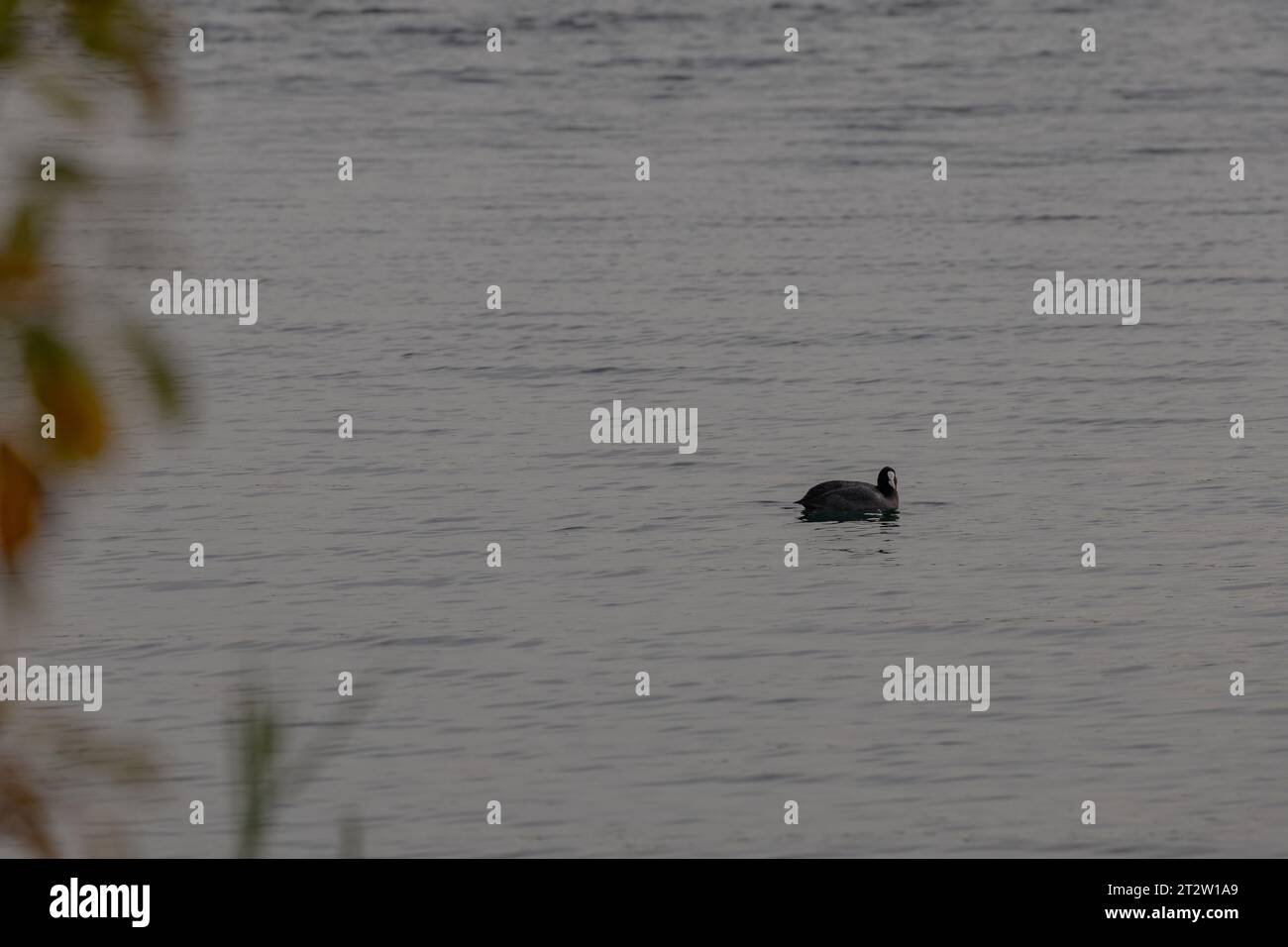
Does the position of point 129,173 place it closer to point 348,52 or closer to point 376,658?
point 376,658

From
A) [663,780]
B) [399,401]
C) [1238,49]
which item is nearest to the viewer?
[663,780]

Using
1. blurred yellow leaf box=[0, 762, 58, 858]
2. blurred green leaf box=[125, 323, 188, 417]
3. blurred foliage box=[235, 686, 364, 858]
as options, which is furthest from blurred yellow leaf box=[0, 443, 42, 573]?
blurred foliage box=[235, 686, 364, 858]

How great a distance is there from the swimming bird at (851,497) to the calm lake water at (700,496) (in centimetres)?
28

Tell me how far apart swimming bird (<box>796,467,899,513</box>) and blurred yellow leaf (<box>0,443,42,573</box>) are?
20.8 meters

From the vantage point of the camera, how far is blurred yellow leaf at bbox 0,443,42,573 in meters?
1.90

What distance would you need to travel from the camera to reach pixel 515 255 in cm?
3953

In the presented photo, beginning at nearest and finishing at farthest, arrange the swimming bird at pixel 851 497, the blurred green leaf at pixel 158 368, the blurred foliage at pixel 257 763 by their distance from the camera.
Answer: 1. the blurred green leaf at pixel 158 368
2. the blurred foliage at pixel 257 763
3. the swimming bird at pixel 851 497

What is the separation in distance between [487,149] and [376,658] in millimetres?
35797

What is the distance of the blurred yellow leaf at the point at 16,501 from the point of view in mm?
1896

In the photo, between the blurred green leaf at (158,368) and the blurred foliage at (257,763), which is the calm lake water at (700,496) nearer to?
the blurred green leaf at (158,368)

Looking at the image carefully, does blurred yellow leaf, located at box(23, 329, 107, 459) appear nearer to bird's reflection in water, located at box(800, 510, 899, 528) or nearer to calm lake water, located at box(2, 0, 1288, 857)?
calm lake water, located at box(2, 0, 1288, 857)

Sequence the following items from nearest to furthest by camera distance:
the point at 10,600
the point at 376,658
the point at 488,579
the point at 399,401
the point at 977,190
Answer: the point at 10,600
the point at 376,658
the point at 488,579
the point at 399,401
the point at 977,190

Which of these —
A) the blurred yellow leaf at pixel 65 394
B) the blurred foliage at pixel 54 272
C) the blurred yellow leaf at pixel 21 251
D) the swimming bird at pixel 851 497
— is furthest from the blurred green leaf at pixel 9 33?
the swimming bird at pixel 851 497

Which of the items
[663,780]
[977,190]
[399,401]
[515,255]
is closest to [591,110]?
[977,190]
